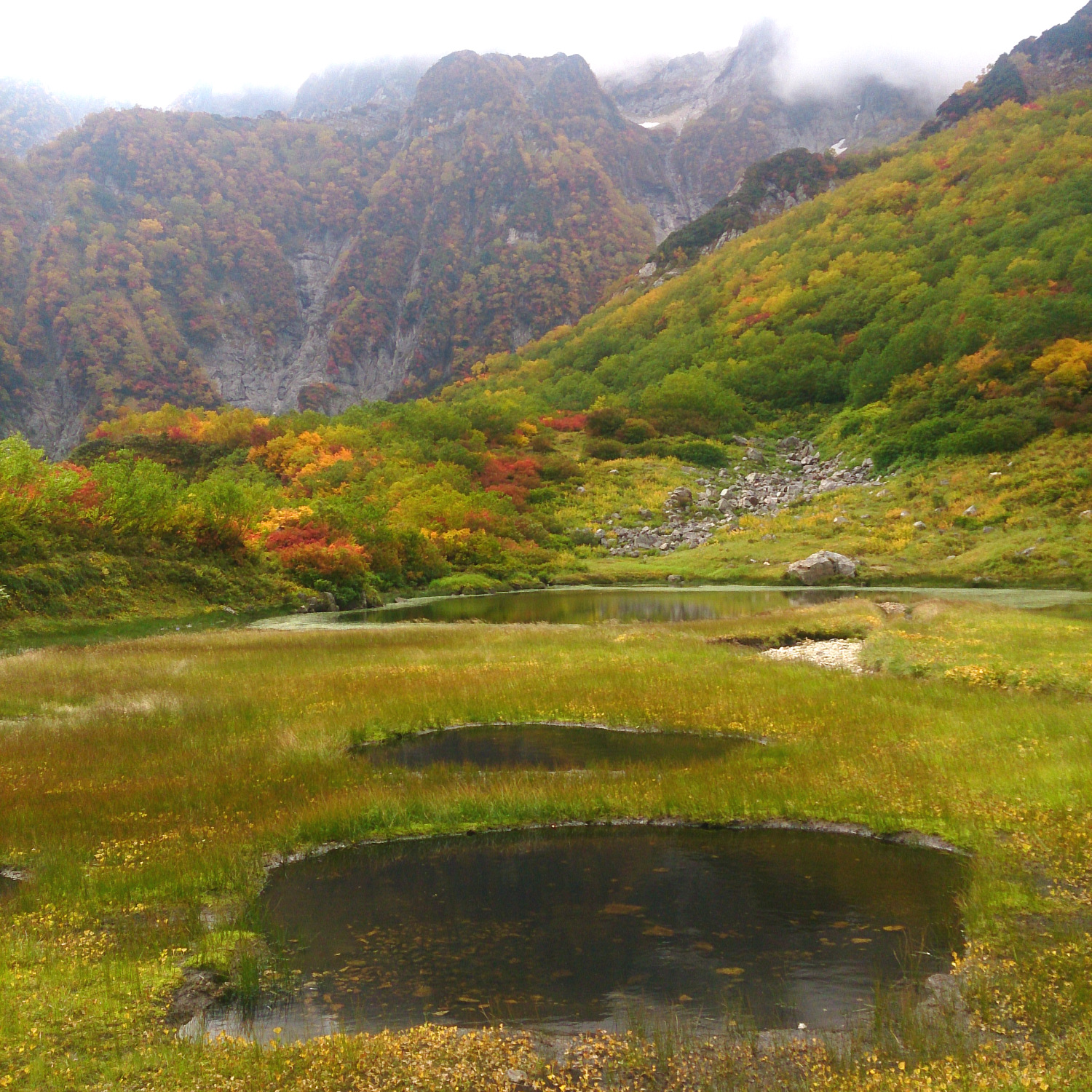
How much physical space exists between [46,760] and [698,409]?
9209cm

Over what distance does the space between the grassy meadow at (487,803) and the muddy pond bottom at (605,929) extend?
0.49m

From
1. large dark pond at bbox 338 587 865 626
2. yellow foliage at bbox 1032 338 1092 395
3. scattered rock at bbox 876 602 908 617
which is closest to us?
scattered rock at bbox 876 602 908 617

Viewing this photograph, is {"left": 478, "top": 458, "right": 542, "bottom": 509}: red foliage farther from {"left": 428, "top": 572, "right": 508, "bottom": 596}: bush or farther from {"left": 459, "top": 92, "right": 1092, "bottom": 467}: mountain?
{"left": 428, "top": 572, "right": 508, "bottom": 596}: bush

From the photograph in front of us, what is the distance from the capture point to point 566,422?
99.2 m

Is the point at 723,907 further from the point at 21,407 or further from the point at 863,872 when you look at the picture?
the point at 21,407

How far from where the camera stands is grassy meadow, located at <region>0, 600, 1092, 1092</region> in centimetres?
515

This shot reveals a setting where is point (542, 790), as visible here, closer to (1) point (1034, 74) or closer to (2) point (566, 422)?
A: (2) point (566, 422)

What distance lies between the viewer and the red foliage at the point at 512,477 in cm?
7449

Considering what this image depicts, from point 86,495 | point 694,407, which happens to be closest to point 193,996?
point 86,495

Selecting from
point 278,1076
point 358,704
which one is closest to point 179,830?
point 278,1076

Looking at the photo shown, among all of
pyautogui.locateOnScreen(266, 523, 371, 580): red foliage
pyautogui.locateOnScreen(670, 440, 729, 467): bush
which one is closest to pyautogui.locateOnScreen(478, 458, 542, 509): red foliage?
pyautogui.locateOnScreen(670, 440, 729, 467): bush

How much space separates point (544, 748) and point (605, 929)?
737cm

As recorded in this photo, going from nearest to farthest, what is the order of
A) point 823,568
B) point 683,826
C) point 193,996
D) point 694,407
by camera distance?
point 193,996
point 683,826
point 823,568
point 694,407

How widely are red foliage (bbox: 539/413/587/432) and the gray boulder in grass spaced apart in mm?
50632
